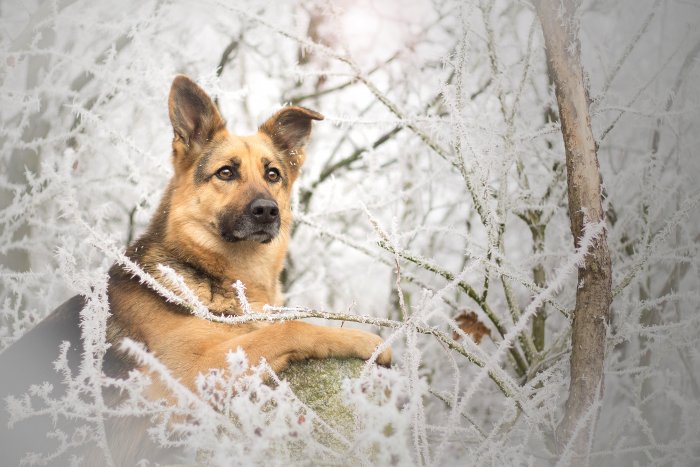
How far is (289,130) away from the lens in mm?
4324

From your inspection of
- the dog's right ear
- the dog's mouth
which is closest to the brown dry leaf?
the dog's mouth

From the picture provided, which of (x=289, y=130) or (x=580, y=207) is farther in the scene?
(x=289, y=130)

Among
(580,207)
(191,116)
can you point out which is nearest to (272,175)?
(191,116)

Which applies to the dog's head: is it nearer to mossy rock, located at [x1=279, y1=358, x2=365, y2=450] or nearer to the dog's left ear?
the dog's left ear

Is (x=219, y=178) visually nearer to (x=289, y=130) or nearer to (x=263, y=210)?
(x=263, y=210)

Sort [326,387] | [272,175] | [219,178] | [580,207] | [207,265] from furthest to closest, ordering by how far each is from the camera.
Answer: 1. [272,175]
2. [219,178]
3. [207,265]
4. [326,387]
5. [580,207]

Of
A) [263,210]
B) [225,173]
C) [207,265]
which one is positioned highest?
[225,173]

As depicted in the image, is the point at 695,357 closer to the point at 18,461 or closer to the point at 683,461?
the point at 683,461

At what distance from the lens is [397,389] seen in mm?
1711

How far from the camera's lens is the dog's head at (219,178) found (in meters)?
3.69

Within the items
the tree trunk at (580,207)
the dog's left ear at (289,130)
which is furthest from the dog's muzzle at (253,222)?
the tree trunk at (580,207)

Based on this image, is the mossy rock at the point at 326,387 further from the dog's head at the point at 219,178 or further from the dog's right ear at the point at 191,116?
the dog's right ear at the point at 191,116

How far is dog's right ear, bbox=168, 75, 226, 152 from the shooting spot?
148 inches

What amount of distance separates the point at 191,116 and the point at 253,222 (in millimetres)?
846
